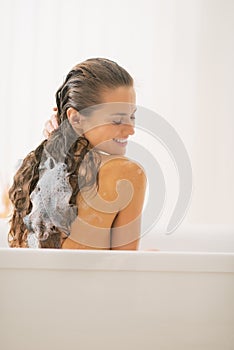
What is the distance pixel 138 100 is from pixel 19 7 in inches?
32.3

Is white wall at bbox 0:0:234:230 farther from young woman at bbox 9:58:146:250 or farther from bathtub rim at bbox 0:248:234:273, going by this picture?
bathtub rim at bbox 0:248:234:273

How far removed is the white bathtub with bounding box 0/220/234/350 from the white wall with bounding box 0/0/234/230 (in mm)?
1713

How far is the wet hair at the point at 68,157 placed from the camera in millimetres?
1574

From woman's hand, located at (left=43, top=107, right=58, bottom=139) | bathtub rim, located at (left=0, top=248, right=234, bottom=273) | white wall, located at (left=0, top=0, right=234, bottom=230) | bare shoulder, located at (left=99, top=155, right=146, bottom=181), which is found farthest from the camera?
white wall, located at (left=0, top=0, right=234, bottom=230)

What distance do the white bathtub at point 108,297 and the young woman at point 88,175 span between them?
0.63 ft

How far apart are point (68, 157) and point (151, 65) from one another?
1.68 m

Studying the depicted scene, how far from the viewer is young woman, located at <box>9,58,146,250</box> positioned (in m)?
1.55

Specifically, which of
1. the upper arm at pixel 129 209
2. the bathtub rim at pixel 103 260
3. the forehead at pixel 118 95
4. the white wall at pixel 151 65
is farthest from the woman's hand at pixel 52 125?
the white wall at pixel 151 65

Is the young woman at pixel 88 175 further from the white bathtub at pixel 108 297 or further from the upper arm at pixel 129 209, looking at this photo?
the white bathtub at pixel 108 297

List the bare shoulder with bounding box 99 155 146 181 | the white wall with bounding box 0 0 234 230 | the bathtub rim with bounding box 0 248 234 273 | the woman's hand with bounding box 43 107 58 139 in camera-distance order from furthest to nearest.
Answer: the white wall with bounding box 0 0 234 230
the woman's hand with bounding box 43 107 58 139
the bare shoulder with bounding box 99 155 146 181
the bathtub rim with bounding box 0 248 234 273

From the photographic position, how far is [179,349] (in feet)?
4.67

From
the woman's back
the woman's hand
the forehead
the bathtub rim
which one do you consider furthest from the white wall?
the bathtub rim

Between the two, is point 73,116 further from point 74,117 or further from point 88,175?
point 88,175

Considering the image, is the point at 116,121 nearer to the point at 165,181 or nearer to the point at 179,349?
the point at 179,349
